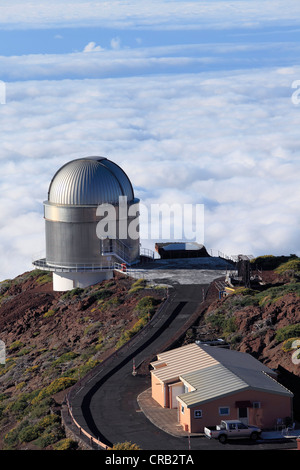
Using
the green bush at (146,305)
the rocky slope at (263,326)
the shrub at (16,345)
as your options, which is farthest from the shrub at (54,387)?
the shrub at (16,345)

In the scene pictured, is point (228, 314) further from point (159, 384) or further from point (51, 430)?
point (51, 430)

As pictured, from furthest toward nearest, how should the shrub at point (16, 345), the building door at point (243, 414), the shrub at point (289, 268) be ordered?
the shrub at point (289, 268)
the shrub at point (16, 345)
the building door at point (243, 414)

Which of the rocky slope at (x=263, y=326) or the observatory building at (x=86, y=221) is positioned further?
the observatory building at (x=86, y=221)

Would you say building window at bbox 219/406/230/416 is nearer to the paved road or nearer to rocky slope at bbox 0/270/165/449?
the paved road

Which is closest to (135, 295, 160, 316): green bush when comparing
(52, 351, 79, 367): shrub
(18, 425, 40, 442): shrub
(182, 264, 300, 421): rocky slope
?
(182, 264, 300, 421): rocky slope

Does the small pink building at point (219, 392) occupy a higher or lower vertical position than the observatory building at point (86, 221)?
lower

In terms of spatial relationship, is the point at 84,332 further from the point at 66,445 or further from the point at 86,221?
the point at 66,445

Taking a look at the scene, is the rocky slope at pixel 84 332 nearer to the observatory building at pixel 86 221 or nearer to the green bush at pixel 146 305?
the green bush at pixel 146 305
